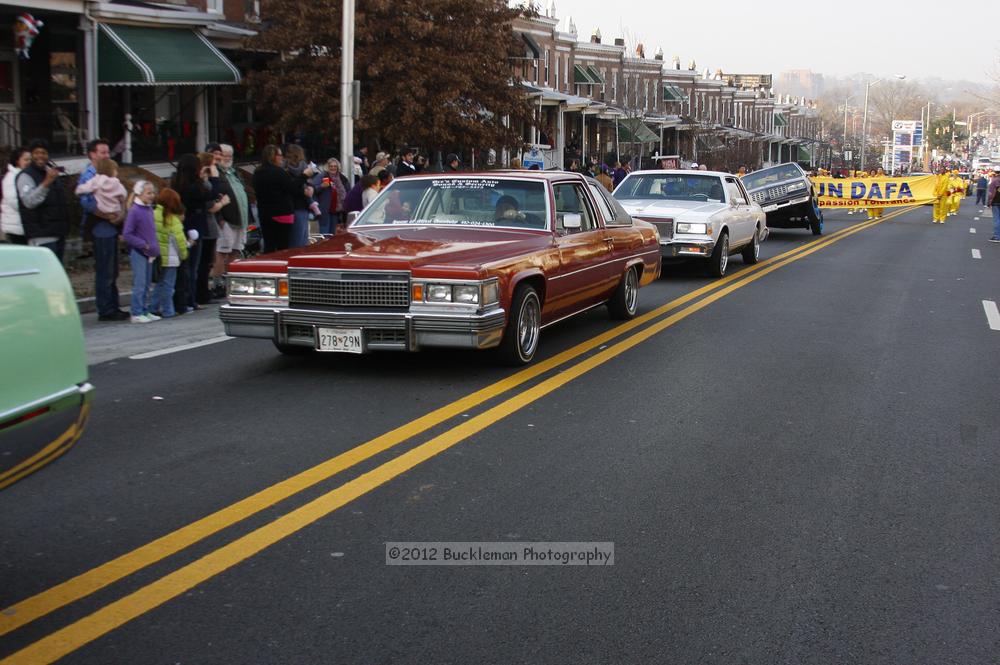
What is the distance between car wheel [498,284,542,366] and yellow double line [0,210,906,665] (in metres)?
0.15

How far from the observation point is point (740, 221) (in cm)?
1703

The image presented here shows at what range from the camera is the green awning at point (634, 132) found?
54.7 metres

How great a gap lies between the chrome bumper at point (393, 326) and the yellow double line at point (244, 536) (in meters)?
0.42

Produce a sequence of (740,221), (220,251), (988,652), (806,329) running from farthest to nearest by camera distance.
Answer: (740,221) → (220,251) → (806,329) → (988,652)

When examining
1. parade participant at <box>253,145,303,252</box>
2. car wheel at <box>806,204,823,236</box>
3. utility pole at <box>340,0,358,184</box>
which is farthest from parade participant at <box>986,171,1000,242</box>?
parade participant at <box>253,145,303,252</box>

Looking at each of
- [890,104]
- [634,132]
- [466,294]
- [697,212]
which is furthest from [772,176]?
[890,104]

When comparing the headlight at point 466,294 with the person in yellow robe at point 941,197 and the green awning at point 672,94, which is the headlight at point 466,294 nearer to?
the person in yellow robe at point 941,197

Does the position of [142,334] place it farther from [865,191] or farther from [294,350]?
[865,191]

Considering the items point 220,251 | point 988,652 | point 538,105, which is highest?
point 538,105

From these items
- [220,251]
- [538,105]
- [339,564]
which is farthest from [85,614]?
[538,105]

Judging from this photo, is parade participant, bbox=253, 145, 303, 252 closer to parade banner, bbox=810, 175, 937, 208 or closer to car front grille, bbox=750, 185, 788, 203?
car front grille, bbox=750, 185, 788, 203

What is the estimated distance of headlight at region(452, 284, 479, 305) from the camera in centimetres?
796

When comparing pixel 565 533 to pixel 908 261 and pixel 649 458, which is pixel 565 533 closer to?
pixel 649 458

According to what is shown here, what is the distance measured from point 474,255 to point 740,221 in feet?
31.1
